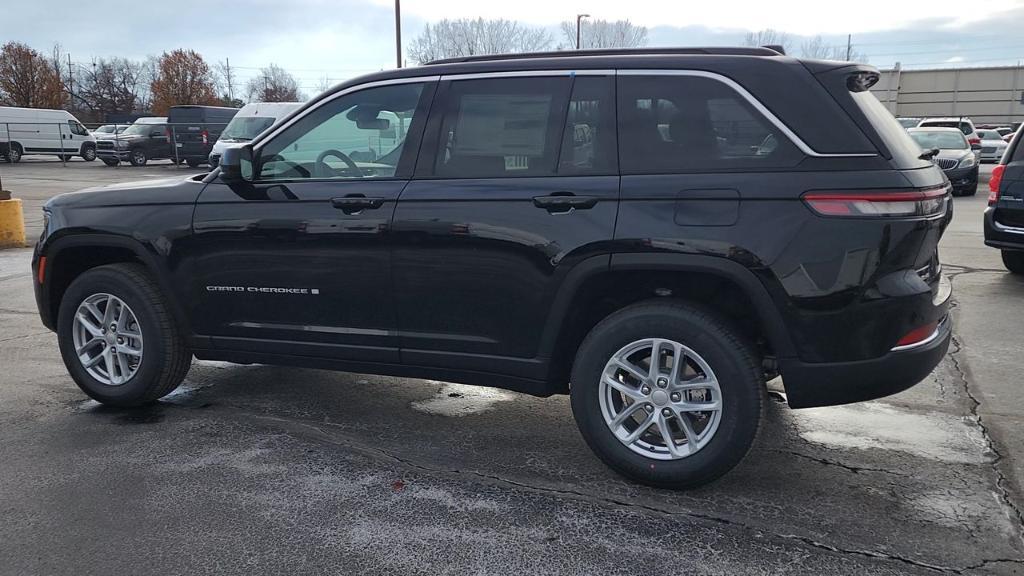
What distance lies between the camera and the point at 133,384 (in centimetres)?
454

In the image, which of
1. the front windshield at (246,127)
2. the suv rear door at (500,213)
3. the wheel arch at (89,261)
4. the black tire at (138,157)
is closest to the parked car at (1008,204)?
the suv rear door at (500,213)

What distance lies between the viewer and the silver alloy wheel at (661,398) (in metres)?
3.45

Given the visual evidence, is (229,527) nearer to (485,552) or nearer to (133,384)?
(485,552)

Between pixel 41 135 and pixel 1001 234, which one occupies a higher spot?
pixel 41 135

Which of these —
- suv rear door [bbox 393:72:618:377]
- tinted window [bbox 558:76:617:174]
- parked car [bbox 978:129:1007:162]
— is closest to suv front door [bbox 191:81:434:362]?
suv rear door [bbox 393:72:618:377]

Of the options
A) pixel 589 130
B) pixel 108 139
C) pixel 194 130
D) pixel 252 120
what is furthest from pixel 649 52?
pixel 108 139

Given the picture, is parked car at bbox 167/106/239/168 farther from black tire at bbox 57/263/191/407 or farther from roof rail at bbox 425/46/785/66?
roof rail at bbox 425/46/785/66

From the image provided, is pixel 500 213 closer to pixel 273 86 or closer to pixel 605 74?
pixel 605 74

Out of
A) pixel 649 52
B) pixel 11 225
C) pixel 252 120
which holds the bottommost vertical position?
pixel 11 225

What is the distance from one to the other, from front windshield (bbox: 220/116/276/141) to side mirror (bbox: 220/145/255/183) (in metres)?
19.0

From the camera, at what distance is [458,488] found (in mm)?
3627

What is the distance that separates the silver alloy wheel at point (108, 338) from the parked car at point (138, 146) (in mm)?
27284

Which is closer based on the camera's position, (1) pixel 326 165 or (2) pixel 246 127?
(1) pixel 326 165

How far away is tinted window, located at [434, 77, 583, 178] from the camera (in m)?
3.70
